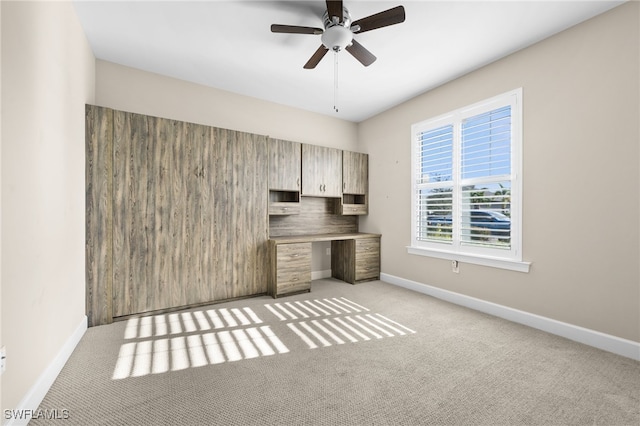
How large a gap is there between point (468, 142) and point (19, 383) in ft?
13.9

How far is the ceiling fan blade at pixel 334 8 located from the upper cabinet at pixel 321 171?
2080mm

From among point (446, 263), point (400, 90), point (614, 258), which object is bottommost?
point (446, 263)

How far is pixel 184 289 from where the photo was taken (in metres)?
3.08

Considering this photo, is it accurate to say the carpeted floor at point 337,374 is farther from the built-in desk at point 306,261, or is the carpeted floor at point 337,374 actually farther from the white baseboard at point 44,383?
the built-in desk at point 306,261

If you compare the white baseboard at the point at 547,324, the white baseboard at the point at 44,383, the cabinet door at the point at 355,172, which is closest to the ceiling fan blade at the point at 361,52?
the cabinet door at the point at 355,172

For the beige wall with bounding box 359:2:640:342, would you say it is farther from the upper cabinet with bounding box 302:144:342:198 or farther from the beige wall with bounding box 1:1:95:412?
the beige wall with bounding box 1:1:95:412

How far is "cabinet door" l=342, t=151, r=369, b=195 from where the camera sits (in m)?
4.54

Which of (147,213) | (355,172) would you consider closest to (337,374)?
(147,213)

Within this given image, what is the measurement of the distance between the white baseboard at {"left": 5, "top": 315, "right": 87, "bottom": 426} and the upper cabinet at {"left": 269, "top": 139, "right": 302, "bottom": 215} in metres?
2.37

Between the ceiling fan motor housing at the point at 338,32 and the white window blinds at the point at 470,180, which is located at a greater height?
the ceiling fan motor housing at the point at 338,32

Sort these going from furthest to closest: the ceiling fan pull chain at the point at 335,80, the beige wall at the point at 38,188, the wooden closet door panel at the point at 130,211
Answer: the ceiling fan pull chain at the point at 335,80 < the wooden closet door panel at the point at 130,211 < the beige wall at the point at 38,188

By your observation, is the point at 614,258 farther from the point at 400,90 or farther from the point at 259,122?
the point at 259,122

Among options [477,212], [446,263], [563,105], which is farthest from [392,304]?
[563,105]

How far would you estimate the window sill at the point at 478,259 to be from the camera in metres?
2.78
